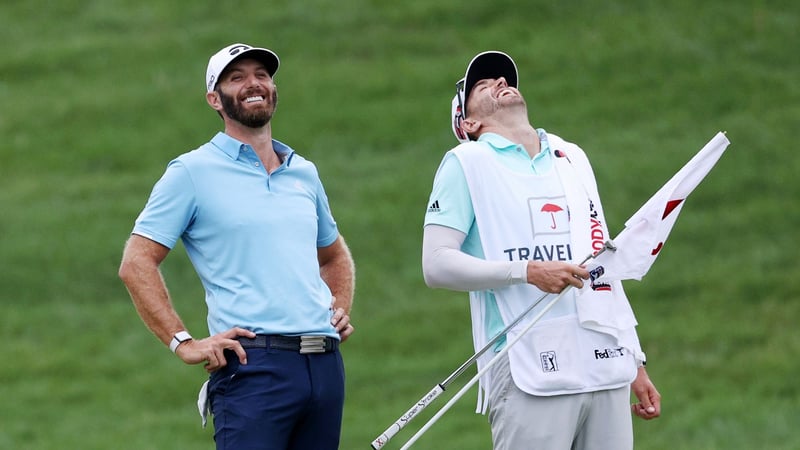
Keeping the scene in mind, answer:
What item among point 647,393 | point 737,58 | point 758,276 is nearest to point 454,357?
Result: point 758,276

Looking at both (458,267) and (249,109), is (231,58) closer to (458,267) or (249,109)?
(249,109)

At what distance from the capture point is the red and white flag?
5.28 meters

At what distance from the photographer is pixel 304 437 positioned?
5.22 m

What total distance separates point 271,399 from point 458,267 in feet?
2.59

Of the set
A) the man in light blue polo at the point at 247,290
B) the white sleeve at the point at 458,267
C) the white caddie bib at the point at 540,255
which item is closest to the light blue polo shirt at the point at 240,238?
the man in light blue polo at the point at 247,290

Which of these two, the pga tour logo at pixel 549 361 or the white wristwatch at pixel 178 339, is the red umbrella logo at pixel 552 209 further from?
the white wristwatch at pixel 178 339

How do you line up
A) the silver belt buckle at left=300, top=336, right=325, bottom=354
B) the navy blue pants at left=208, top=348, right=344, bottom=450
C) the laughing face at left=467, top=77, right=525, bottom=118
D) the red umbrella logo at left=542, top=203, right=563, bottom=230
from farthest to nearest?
the laughing face at left=467, top=77, right=525, bottom=118 < the red umbrella logo at left=542, top=203, right=563, bottom=230 < the silver belt buckle at left=300, top=336, right=325, bottom=354 < the navy blue pants at left=208, top=348, right=344, bottom=450

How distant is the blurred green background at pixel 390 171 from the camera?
13.1 meters

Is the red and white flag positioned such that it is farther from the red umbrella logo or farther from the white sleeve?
the white sleeve

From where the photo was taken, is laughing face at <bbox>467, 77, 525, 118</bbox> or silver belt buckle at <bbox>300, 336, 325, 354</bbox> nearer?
silver belt buckle at <bbox>300, 336, 325, 354</bbox>

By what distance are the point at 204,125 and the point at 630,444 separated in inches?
487

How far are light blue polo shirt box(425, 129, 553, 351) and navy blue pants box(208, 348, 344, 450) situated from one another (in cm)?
64

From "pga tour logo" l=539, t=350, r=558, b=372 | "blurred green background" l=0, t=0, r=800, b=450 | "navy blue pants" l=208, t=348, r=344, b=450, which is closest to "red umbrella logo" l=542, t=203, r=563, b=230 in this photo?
"pga tour logo" l=539, t=350, r=558, b=372

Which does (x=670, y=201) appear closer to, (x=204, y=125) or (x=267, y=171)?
(x=267, y=171)
